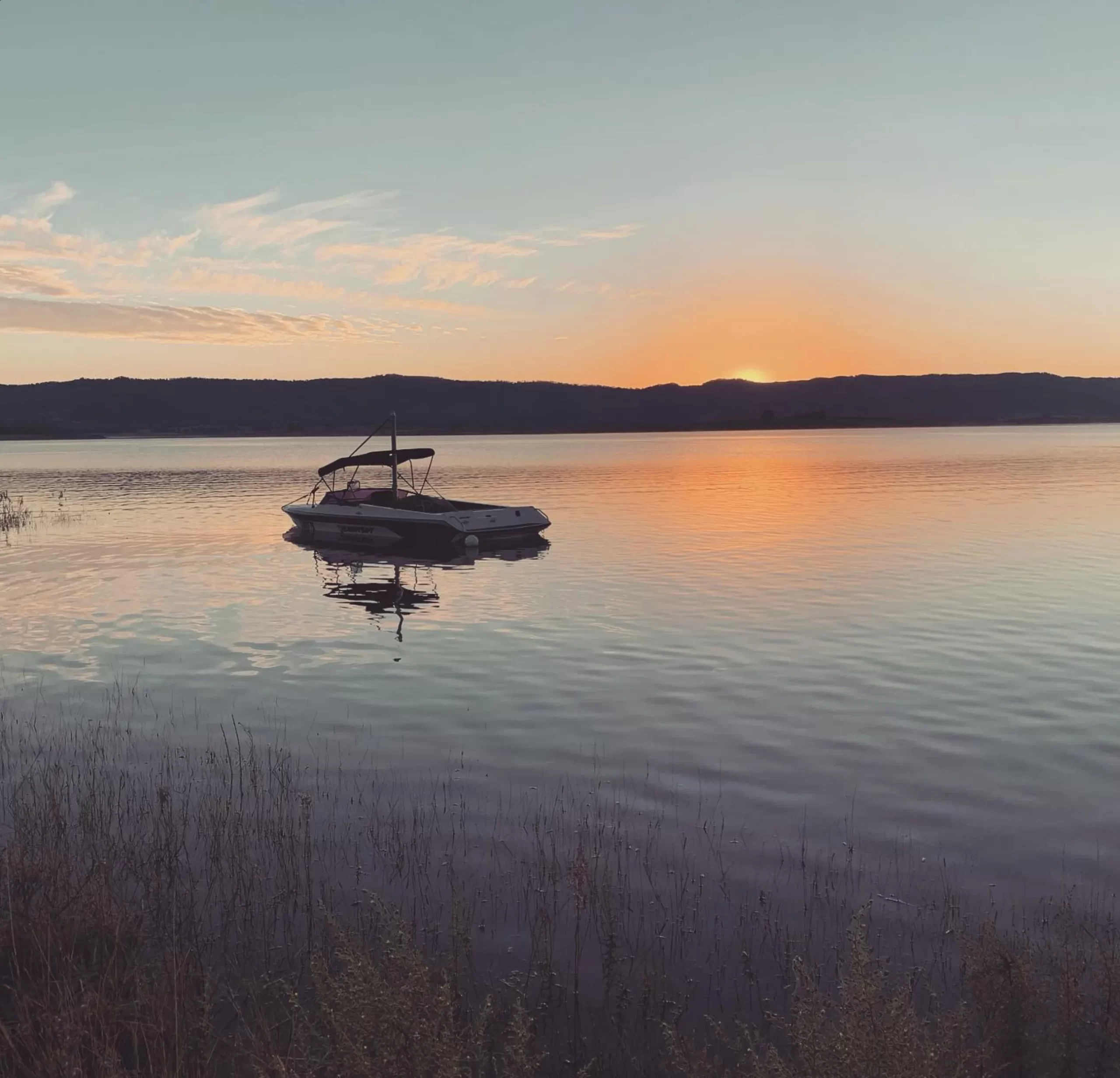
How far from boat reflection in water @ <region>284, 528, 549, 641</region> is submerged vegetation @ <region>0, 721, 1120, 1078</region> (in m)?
10.5

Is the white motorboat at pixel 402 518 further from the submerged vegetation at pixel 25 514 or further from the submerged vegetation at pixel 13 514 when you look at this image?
the submerged vegetation at pixel 13 514

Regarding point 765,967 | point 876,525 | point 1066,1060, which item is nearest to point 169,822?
point 765,967

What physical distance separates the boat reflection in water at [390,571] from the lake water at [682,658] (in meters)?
0.19

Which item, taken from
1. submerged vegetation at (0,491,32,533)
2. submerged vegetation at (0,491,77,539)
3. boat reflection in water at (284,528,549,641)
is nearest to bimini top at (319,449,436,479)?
boat reflection in water at (284,528,549,641)

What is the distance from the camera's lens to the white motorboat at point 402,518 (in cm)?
3556

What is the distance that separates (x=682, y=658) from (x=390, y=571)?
15959 mm

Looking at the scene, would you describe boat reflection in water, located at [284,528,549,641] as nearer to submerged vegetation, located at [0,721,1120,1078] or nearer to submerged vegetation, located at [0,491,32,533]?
submerged vegetation, located at [0,721,1120,1078]

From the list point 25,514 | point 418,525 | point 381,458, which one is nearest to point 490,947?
point 418,525

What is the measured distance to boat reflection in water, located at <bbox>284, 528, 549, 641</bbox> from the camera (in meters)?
24.8

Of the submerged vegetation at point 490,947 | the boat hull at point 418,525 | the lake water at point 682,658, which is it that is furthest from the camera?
the boat hull at point 418,525

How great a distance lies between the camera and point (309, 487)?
7044 centimetres

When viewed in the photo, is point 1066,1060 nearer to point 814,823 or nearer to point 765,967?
point 765,967

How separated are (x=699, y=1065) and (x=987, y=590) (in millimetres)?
20731

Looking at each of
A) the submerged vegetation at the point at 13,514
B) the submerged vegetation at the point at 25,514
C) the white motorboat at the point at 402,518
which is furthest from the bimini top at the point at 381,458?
the submerged vegetation at the point at 13,514
